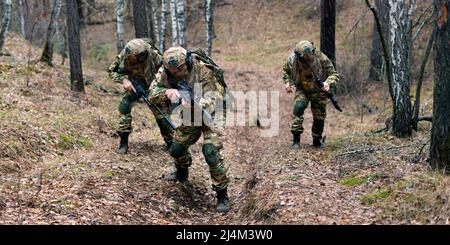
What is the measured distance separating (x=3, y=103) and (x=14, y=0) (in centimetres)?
2473

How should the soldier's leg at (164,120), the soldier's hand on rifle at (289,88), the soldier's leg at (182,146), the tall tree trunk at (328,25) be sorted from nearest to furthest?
the soldier's leg at (182,146) < the soldier's leg at (164,120) < the soldier's hand on rifle at (289,88) < the tall tree trunk at (328,25)

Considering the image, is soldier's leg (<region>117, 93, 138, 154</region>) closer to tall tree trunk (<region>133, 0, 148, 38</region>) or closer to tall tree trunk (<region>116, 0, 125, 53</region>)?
tall tree trunk (<region>133, 0, 148, 38</region>)

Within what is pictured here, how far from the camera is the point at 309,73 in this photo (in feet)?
32.0

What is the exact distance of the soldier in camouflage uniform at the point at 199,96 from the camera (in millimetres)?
7176

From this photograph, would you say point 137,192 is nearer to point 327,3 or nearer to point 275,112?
point 327,3

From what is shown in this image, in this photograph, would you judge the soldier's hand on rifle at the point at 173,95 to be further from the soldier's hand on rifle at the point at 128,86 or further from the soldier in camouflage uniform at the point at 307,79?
the soldier in camouflage uniform at the point at 307,79

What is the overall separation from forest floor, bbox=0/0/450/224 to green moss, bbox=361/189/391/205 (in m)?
0.02

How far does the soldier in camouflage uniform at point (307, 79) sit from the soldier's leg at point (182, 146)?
2.68 meters

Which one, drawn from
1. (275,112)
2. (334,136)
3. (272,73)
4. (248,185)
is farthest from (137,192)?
(272,73)

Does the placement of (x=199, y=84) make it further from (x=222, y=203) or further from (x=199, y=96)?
(x=222, y=203)

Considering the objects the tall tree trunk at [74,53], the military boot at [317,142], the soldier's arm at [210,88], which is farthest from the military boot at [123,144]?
the tall tree trunk at [74,53]

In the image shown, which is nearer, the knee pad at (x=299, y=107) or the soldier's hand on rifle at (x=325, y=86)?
the soldier's hand on rifle at (x=325, y=86)

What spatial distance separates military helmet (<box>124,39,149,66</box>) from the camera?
914 centimetres
